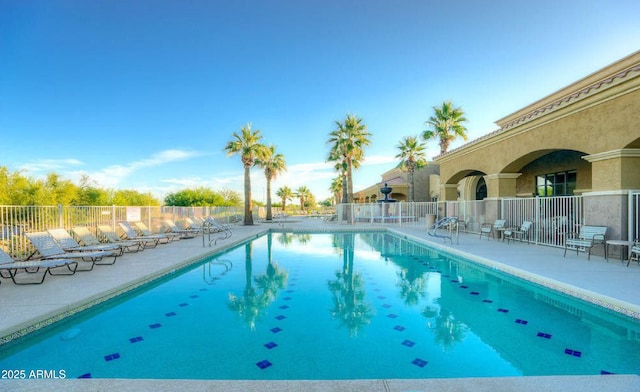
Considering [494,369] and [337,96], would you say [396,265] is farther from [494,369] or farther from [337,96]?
[337,96]

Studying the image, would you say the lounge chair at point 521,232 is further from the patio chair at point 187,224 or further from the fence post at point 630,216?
the patio chair at point 187,224

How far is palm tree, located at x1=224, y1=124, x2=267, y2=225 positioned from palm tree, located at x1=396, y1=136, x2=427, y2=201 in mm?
12082

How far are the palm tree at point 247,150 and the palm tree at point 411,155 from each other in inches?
476

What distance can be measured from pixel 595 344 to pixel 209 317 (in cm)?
586

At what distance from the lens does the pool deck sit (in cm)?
251

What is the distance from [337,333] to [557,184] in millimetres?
14565

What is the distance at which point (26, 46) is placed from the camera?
14.8m

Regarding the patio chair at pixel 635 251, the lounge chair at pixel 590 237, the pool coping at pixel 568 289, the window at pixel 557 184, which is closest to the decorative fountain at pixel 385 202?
the window at pixel 557 184

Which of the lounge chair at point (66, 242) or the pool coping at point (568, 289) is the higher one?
the lounge chair at point (66, 242)

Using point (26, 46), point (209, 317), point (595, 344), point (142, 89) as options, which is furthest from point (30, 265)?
point (142, 89)

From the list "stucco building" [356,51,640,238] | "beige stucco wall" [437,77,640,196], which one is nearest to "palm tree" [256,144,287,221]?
"stucco building" [356,51,640,238]

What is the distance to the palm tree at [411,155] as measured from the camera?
A: 23.8m

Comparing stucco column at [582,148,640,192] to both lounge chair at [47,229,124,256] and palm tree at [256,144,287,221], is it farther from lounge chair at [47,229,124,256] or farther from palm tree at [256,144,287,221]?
palm tree at [256,144,287,221]

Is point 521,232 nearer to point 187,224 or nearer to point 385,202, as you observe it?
point 385,202
